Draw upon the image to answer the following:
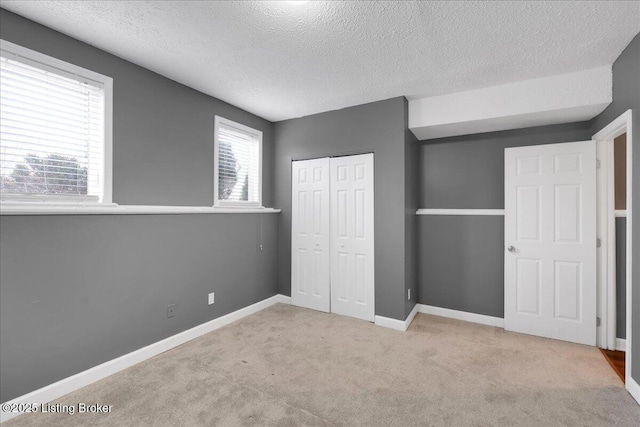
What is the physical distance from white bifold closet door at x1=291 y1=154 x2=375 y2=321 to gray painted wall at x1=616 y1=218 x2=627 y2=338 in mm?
2393

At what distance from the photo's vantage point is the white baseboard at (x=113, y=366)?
1952 millimetres

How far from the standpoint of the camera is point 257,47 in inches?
90.0

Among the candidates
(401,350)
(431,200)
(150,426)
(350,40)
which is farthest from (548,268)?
(150,426)

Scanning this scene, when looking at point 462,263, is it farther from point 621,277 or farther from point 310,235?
point 310,235

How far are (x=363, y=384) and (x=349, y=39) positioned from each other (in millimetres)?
2686

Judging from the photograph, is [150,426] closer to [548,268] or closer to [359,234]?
[359,234]

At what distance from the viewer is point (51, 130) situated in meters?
2.10

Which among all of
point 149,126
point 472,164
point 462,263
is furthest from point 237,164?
point 462,263

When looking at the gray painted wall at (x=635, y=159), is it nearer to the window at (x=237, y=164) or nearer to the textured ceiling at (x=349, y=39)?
the textured ceiling at (x=349, y=39)

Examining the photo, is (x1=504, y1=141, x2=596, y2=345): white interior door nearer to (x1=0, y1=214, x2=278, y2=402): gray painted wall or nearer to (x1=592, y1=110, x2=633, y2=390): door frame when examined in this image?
(x1=592, y1=110, x2=633, y2=390): door frame

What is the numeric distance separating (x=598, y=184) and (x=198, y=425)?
13.5 feet

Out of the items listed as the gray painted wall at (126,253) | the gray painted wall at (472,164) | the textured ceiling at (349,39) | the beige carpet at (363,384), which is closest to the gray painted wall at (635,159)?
the textured ceiling at (349,39)

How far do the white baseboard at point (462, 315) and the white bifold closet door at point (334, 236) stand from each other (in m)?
0.87

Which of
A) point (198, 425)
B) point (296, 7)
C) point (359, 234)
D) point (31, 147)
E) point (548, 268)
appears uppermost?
point (296, 7)
